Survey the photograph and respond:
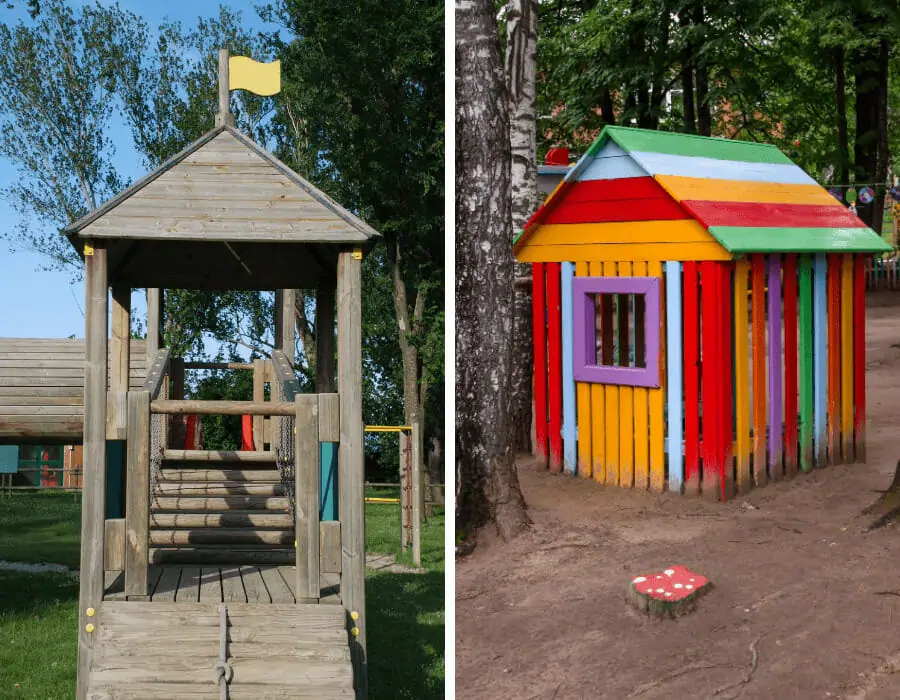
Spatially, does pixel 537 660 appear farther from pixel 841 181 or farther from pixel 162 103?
pixel 162 103

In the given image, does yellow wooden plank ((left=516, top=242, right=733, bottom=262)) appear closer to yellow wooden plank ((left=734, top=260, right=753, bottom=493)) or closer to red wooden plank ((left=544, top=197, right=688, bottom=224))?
red wooden plank ((left=544, top=197, right=688, bottom=224))

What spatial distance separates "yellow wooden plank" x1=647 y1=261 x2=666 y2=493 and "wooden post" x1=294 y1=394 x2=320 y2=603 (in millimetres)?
1664

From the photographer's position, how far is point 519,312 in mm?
6473

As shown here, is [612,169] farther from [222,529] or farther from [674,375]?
[222,529]

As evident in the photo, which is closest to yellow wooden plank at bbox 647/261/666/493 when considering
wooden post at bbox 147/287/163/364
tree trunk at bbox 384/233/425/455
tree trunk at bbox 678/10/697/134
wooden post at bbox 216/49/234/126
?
wooden post at bbox 216/49/234/126

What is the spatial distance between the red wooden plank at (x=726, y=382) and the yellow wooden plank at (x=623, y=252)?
104mm

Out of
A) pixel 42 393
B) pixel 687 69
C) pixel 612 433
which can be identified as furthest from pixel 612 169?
pixel 687 69

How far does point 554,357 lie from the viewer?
6133 mm

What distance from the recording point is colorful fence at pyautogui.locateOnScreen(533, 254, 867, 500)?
18.1ft

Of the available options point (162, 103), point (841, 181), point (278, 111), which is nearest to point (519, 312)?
point (841, 181)

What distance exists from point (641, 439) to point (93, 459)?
266cm

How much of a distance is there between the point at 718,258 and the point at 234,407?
245 centimetres

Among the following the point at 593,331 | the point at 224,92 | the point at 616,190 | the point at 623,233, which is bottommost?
the point at 593,331

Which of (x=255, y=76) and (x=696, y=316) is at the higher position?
A: (x=255, y=76)
